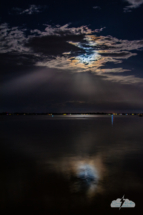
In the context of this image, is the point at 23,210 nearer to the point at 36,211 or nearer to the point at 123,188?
the point at 36,211

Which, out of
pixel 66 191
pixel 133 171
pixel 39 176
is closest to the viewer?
pixel 66 191

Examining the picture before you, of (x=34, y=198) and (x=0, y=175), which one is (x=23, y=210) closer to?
(x=34, y=198)

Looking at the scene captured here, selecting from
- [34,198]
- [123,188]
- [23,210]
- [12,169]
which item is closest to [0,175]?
[12,169]

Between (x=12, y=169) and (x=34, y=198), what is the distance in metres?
6.19

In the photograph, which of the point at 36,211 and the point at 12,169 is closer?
the point at 36,211

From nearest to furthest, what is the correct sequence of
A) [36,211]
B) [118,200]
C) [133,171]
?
[36,211], [118,200], [133,171]

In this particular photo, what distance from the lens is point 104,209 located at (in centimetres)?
845

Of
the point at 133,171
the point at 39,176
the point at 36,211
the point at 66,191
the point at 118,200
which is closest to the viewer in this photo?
the point at 36,211

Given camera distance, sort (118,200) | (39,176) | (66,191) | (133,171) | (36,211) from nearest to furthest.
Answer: (36,211), (118,200), (66,191), (39,176), (133,171)

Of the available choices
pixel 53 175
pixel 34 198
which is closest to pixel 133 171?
pixel 53 175

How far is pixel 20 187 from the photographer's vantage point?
→ 11000mm

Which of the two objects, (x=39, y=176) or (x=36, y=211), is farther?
(x=39, y=176)

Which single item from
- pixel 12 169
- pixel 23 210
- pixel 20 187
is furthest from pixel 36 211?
pixel 12 169

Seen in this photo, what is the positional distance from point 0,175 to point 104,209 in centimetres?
729
